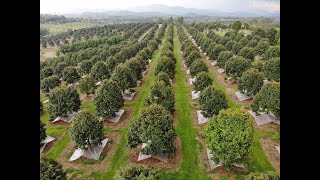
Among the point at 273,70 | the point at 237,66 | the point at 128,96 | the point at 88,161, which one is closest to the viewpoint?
the point at 88,161

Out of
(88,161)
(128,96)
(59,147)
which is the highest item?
(128,96)

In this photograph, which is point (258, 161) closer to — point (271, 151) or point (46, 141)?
point (271, 151)

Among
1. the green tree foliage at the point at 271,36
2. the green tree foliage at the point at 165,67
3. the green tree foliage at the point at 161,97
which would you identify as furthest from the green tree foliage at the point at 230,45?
the green tree foliage at the point at 161,97

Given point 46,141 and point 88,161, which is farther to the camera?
point 46,141

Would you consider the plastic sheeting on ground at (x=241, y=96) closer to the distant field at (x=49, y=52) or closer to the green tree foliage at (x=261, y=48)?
the green tree foliage at (x=261, y=48)

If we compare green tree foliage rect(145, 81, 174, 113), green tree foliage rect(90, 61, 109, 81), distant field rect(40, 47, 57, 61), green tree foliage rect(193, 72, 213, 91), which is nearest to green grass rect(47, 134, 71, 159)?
green tree foliage rect(145, 81, 174, 113)

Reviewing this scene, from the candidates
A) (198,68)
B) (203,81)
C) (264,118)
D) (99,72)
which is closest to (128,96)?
(99,72)

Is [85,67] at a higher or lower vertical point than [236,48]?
lower

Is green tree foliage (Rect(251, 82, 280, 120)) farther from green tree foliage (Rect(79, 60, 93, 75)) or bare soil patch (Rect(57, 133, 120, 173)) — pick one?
green tree foliage (Rect(79, 60, 93, 75))
